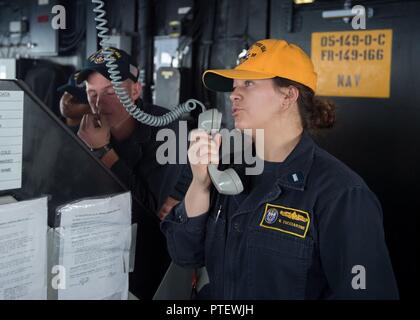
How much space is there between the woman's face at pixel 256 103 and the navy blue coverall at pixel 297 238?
13 cm

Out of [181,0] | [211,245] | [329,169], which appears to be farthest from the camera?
[181,0]

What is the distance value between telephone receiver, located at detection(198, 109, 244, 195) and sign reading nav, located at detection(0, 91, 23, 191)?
1.79ft

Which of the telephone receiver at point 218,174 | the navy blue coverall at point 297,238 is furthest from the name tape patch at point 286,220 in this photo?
the telephone receiver at point 218,174

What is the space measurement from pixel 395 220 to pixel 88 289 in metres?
2.41

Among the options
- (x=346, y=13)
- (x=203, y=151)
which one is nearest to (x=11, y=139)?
(x=203, y=151)

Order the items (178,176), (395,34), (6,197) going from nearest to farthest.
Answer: (6,197)
(178,176)
(395,34)

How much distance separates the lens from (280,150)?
1460mm

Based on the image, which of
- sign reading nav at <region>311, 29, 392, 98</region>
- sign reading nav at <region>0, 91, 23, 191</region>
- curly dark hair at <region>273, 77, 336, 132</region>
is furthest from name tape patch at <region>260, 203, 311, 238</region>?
sign reading nav at <region>311, 29, 392, 98</region>

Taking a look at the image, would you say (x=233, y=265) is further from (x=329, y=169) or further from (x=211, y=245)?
(x=329, y=169)

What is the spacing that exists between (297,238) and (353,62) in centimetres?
218

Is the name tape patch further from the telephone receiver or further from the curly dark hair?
the curly dark hair

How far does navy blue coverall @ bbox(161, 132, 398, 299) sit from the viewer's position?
1.16m

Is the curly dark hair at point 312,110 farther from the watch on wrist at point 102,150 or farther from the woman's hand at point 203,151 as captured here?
the watch on wrist at point 102,150
